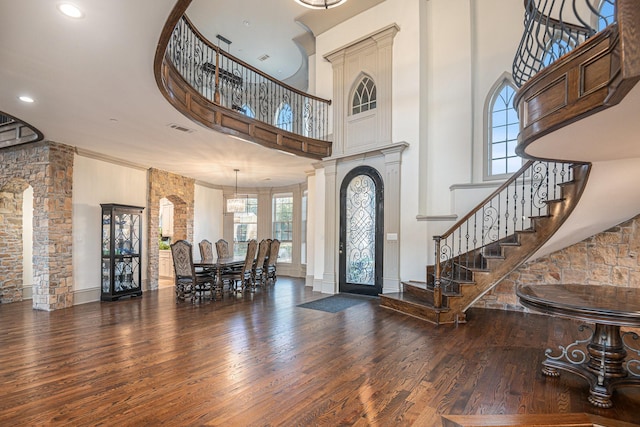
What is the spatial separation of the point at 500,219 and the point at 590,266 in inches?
52.1

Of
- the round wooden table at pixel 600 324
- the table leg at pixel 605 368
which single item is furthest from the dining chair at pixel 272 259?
the table leg at pixel 605 368

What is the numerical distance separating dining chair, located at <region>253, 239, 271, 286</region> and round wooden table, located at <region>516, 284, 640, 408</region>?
5402mm

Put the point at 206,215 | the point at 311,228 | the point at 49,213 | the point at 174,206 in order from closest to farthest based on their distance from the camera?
the point at 49,213
the point at 311,228
the point at 174,206
the point at 206,215

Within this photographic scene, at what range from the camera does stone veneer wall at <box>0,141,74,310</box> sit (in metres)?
5.63

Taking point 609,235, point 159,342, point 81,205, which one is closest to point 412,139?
point 609,235

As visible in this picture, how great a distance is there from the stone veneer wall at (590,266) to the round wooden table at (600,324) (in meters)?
1.92

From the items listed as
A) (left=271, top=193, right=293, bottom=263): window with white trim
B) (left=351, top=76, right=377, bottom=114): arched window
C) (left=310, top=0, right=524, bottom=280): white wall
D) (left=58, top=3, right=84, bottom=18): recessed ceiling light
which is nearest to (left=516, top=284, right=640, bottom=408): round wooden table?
(left=310, top=0, right=524, bottom=280): white wall

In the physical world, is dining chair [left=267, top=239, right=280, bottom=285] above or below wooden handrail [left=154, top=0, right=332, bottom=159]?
below

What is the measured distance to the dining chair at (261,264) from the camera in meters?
7.39

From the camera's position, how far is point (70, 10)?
241 cm

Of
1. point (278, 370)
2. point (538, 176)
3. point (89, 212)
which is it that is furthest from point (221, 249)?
point (538, 176)

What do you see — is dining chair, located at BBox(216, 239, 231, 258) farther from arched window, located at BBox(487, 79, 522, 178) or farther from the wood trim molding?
the wood trim molding

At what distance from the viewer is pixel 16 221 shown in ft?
22.1

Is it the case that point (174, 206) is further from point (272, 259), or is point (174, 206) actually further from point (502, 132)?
point (502, 132)
